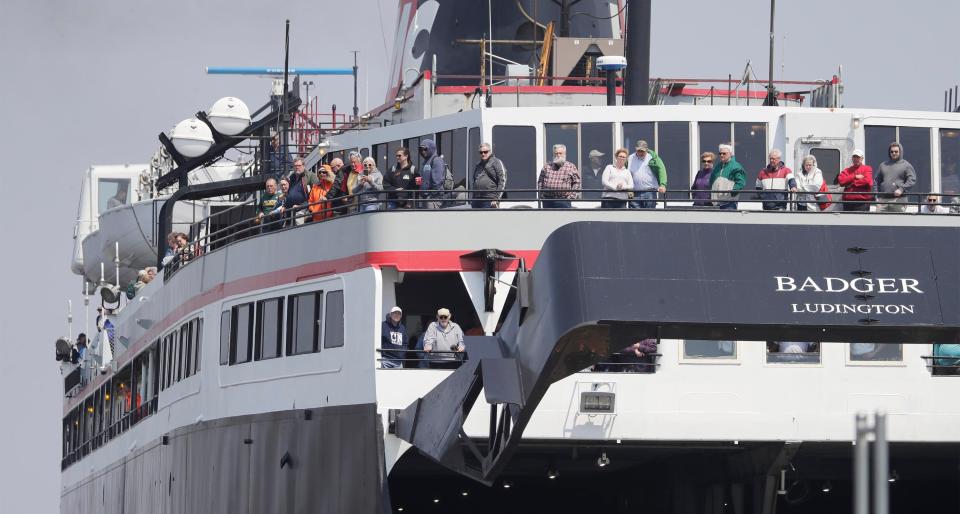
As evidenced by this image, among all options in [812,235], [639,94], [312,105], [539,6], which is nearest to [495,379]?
[812,235]

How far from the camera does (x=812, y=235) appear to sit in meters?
14.0

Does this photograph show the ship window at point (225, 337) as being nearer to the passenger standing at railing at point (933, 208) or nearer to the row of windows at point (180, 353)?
the row of windows at point (180, 353)

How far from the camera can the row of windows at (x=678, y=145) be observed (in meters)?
23.3

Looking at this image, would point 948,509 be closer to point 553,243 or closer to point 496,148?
point 496,148

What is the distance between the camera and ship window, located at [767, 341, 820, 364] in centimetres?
2098

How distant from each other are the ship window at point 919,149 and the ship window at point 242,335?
9026mm

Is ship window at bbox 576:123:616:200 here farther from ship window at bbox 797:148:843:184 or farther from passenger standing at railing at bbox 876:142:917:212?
passenger standing at railing at bbox 876:142:917:212

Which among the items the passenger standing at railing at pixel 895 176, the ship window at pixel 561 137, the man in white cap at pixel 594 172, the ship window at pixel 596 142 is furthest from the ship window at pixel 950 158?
the ship window at pixel 561 137

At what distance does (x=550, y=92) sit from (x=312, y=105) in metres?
9.00

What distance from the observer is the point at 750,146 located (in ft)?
77.0

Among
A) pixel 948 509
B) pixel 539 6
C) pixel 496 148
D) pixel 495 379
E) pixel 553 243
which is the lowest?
pixel 948 509

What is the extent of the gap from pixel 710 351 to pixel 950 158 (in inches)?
201

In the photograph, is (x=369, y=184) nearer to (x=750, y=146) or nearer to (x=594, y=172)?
(x=594, y=172)

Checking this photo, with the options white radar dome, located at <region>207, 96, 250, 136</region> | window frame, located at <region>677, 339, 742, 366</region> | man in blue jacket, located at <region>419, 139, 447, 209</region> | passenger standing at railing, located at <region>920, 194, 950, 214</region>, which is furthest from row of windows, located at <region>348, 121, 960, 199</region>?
white radar dome, located at <region>207, 96, 250, 136</region>
